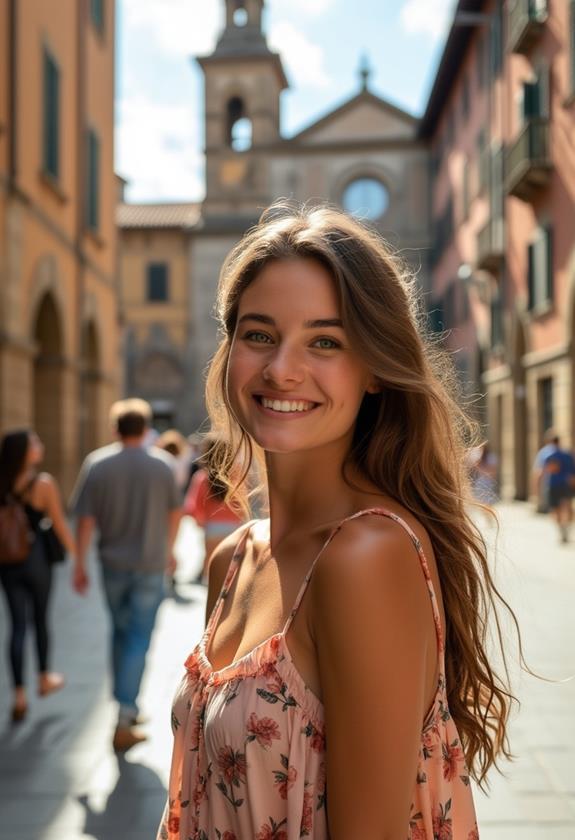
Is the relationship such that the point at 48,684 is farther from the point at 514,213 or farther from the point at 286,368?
the point at 514,213

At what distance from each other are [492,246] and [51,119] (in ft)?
45.0

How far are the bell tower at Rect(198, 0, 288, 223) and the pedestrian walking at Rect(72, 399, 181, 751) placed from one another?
39.9 m

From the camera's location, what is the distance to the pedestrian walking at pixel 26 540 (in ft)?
20.0

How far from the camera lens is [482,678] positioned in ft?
5.84

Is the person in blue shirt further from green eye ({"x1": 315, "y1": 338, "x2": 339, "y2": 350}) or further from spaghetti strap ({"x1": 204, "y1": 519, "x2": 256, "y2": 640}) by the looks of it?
green eye ({"x1": 315, "y1": 338, "x2": 339, "y2": 350})

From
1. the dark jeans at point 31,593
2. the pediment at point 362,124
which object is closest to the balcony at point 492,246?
the pediment at point 362,124

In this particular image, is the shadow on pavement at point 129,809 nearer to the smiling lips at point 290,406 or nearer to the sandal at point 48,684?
the sandal at point 48,684

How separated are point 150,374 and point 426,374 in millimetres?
48117

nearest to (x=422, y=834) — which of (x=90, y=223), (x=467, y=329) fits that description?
(x=90, y=223)

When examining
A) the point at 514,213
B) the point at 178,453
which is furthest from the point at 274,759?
the point at 514,213

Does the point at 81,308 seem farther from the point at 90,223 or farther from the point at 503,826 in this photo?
the point at 503,826

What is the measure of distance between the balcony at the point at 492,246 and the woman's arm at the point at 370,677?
25659mm

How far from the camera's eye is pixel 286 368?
5.22 ft

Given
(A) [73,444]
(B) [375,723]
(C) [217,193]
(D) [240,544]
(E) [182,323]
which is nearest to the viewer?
(B) [375,723]
